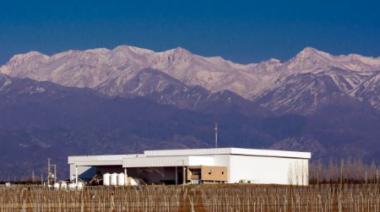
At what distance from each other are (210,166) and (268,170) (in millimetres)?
10418

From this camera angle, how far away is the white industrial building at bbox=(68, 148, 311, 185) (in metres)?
129

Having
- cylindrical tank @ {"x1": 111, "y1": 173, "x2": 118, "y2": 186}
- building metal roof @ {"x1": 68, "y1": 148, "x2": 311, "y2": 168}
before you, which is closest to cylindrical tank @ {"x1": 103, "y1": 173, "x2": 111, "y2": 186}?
cylindrical tank @ {"x1": 111, "y1": 173, "x2": 118, "y2": 186}

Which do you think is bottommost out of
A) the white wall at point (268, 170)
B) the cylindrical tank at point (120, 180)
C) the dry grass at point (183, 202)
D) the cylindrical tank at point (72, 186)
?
the dry grass at point (183, 202)

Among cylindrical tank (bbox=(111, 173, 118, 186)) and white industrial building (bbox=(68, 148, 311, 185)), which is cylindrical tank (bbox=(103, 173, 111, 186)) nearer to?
cylindrical tank (bbox=(111, 173, 118, 186))

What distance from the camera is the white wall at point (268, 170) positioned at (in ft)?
434

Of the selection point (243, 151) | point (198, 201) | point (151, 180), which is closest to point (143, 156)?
point (151, 180)

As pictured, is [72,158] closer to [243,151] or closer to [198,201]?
[243,151]

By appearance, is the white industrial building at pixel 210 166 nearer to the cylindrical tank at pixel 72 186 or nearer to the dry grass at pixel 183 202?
the cylindrical tank at pixel 72 186

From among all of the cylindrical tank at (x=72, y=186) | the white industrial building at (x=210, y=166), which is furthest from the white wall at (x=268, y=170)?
the cylindrical tank at (x=72, y=186)

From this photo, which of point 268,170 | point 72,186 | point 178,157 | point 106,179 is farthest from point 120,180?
point 268,170

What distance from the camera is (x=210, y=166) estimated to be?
12912cm

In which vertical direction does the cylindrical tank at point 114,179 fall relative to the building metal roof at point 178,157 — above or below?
below

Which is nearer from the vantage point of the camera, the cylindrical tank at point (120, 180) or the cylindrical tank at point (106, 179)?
the cylindrical tank at point (106, 179)

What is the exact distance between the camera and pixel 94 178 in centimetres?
13638
